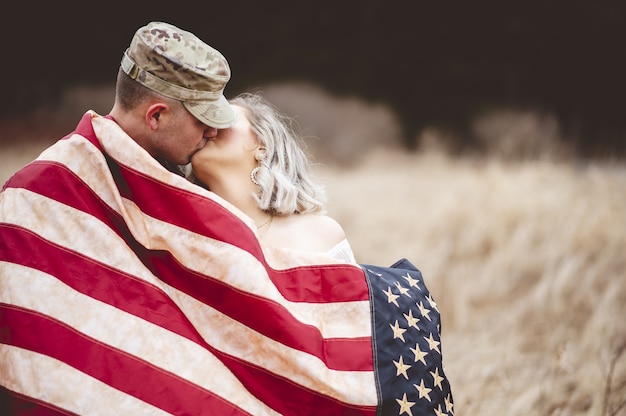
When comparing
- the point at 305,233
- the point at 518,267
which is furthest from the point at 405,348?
the point at 518,267

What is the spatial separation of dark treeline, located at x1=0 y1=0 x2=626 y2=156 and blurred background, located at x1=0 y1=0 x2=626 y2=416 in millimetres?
44

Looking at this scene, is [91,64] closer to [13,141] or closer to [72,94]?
[72,94]

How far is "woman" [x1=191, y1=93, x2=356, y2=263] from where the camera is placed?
95.2 inches

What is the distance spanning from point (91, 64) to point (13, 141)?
10.3ft

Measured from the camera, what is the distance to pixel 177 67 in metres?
2.15

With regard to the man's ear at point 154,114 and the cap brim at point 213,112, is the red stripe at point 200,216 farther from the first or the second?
the cap brim at point 213,112

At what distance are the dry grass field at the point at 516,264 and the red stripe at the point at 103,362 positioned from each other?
1.77m

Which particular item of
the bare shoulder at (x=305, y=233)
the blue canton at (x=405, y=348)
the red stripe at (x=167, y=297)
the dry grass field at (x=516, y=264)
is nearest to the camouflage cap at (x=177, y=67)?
the bare shoulder at (x=305, y=233)

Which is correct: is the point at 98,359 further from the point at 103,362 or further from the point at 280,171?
the point at 280,171

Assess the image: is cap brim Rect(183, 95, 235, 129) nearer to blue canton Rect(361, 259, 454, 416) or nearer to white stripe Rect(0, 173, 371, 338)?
white stripe Rect(0, 173, 371, 338)

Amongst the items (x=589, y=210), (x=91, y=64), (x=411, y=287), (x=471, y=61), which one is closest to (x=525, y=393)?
(x=411, y=287)

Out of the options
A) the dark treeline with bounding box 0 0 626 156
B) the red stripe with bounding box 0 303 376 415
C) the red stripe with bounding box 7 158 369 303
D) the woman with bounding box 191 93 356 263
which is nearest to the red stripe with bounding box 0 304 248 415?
the red stripe with bounding box 0 303 376 415

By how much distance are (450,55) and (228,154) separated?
15.7m

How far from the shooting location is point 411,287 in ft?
7.37
